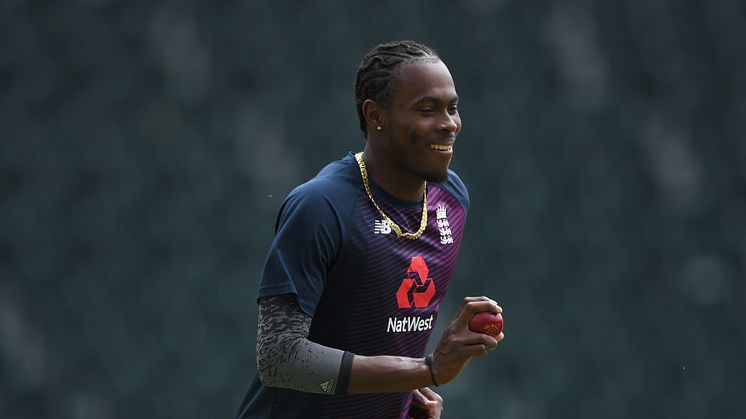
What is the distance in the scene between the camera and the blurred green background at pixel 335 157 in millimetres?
4953

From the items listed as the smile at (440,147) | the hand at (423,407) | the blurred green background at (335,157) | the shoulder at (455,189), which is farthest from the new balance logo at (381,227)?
the blurred green background at (335,157)

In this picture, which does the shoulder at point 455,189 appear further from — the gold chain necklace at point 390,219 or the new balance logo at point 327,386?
the new balance logo at point 327,386

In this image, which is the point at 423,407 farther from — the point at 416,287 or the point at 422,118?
the point at 422,118

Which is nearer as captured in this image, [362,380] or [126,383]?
[362,380]

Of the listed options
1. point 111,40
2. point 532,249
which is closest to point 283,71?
point 111,40

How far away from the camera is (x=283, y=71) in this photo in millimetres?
5199

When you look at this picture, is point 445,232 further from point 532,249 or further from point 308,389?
point 532,249

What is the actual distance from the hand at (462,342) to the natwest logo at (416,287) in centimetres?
35

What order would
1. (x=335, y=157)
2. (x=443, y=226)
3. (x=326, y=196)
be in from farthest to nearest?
(x=335, y=157), (x=443, y=226), (x=326, y=196)

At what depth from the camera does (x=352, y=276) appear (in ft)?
10.3

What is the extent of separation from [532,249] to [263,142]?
146 cm

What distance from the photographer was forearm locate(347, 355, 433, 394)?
2.94m

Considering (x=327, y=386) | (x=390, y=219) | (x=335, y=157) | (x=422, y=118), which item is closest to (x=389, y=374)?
(x=327, y=386)

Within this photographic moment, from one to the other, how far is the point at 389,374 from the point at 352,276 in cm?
34
